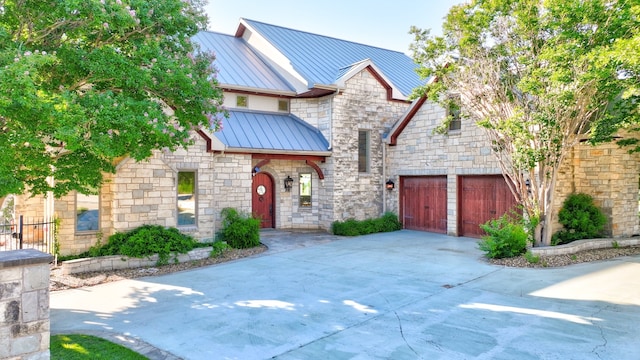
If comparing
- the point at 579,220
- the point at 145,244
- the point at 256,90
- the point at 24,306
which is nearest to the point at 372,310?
the point at 24,306

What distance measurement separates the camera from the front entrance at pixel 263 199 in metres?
17.0

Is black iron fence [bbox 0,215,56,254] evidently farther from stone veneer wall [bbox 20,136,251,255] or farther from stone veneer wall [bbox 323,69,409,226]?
stone veneer wall [bbox 323,69,409,226]

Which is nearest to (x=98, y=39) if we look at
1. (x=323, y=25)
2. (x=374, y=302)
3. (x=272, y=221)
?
(x=374, y=302)

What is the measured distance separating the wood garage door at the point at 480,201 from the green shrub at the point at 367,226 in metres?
2.83

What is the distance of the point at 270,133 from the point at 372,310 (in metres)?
10.2

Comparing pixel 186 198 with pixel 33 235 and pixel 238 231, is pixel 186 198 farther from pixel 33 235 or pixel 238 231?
pixel 33 235

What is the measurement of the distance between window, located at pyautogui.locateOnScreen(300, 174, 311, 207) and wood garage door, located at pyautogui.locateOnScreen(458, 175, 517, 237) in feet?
19.6

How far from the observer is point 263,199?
1727 centimetres

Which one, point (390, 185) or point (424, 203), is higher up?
point (390, 185)

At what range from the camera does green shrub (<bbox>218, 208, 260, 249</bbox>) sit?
1330cm

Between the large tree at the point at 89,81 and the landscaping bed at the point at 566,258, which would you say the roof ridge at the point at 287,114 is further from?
the landscaping bed at the point at 566,258

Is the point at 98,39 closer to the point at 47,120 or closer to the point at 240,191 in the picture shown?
the point at 47,120

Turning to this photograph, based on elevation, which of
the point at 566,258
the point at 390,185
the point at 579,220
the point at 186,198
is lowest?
the point at 566,258

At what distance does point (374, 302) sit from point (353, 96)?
35.8ft
